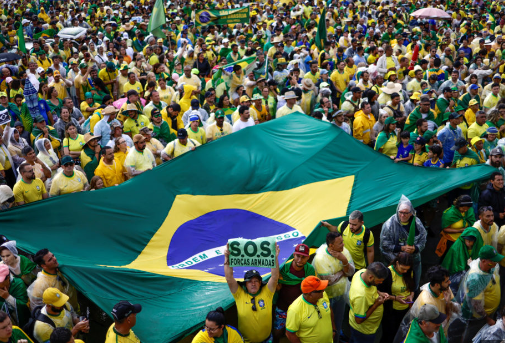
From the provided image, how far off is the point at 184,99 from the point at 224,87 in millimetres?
1221

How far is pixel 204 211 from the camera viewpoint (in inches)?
301

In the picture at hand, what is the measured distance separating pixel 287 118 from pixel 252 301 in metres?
5.08

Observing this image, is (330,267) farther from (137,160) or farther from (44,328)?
(137,160)

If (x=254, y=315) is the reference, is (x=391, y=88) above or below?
above

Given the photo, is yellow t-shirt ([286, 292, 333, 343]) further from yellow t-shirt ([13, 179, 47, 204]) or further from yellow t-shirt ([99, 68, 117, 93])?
yellow t-shirt ([99, 68, 117, 93])

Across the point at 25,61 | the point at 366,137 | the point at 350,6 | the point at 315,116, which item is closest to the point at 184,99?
the point at 315,116

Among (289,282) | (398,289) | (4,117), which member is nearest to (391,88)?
(398,289)

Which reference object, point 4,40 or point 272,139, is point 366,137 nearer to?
point 272,139

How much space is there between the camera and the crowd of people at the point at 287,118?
17.3 feet

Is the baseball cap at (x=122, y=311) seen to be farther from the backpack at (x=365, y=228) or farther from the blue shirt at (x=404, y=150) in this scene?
the blue shirt at (x=404, y=150)

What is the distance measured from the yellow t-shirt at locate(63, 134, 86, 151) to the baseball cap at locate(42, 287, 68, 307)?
4.11 meters

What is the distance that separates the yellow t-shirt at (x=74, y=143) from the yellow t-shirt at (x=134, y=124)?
94 cm

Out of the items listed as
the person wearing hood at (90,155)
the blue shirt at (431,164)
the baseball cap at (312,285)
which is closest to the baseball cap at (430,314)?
the baseball cap at (312,285)

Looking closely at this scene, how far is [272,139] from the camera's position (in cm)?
909
